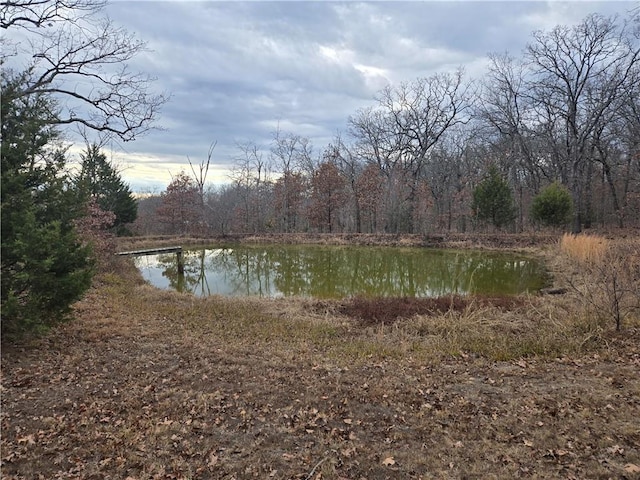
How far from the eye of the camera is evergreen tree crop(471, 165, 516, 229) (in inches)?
1048

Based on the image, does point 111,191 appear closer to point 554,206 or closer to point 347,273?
point 347,273

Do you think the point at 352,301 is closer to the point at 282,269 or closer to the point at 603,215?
the point at 282,269

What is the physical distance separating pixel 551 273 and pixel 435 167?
2705 cm

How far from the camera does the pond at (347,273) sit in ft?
45.1

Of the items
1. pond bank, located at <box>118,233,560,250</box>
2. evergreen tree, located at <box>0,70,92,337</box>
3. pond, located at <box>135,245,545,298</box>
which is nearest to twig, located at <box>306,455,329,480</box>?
evergreen tree, located at <box>0,70,92,337</box>

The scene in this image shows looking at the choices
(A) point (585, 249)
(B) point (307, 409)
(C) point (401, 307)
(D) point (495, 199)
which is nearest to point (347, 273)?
(C) point (401, 307)

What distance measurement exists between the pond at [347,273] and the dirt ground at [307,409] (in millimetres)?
6829

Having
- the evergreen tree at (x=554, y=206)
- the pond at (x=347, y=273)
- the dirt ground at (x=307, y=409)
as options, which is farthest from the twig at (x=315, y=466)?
the evergreen tree at (x=554, y=206)

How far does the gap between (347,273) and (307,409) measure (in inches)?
517

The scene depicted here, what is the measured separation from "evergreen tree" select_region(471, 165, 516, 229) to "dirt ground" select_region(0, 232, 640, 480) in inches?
866

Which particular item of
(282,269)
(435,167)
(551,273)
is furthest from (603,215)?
Result: (282,269)

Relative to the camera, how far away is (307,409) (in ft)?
13.9

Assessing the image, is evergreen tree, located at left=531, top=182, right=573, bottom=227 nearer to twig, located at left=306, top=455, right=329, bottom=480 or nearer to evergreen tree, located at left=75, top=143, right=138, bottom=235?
twig, located at left=306, top=455, right=329, bottom=480

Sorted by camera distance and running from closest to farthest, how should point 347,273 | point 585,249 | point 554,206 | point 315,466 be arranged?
point 315,466, point 585,249, point 347,273, point 554,206
